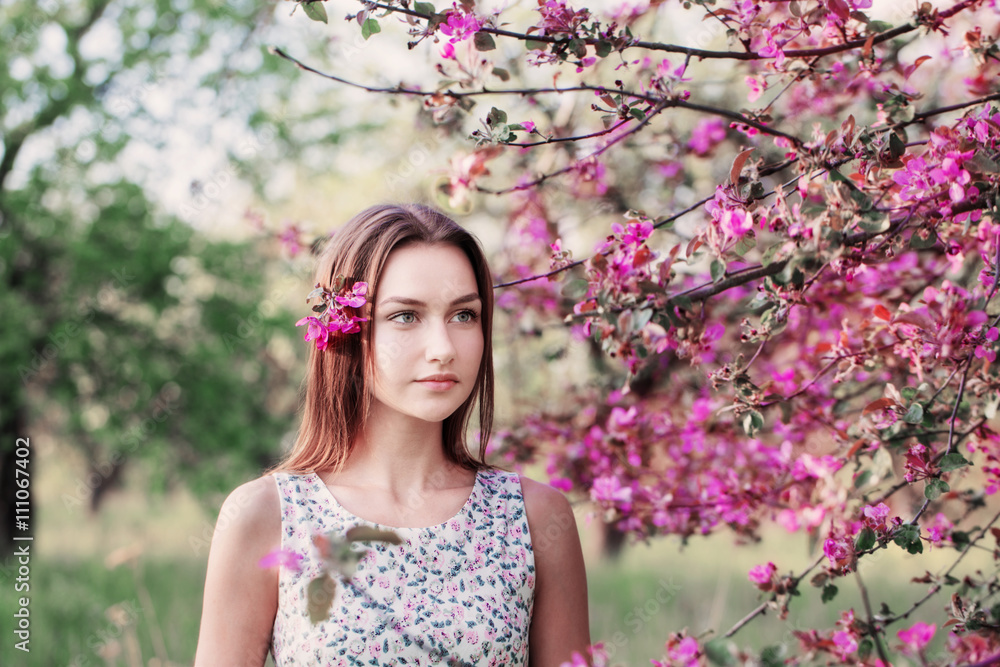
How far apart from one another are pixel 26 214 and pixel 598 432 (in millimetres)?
4326

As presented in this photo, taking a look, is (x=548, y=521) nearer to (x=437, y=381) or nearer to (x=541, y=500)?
(x=541, y=500)

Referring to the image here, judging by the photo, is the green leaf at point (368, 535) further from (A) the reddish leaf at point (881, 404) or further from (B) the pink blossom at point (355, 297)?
(A) the reddish leaf at point (881, 404)

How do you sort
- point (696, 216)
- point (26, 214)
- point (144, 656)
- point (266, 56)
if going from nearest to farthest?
point (696, 216), point (144, 656), point (26, 214), point (266, 56)

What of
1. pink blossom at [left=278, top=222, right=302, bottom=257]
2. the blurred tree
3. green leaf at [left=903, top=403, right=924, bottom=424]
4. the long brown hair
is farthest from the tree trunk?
green leaf at [left=903, top=403, right=924, bottom=424]

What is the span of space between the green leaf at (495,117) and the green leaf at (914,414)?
73 centimetres

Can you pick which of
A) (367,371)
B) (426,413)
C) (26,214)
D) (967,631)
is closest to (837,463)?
(967,631)

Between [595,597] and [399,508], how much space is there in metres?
3.52

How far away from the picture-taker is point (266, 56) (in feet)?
18.5

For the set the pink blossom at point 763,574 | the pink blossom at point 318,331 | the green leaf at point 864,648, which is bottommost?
the green leaf at point 864,648

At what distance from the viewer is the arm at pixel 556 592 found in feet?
5.23

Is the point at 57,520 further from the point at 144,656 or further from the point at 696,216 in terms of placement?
the point at 696,216

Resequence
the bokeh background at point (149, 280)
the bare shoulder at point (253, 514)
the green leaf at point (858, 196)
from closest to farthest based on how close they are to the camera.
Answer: the green leaf at point (858, 196) → the bare shoulder at point (253, 514) → the bokeh background at point (149, 280)

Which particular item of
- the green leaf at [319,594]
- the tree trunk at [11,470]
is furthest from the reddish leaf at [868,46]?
the tree trunk at [11,470]

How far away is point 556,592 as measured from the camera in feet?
5.30
